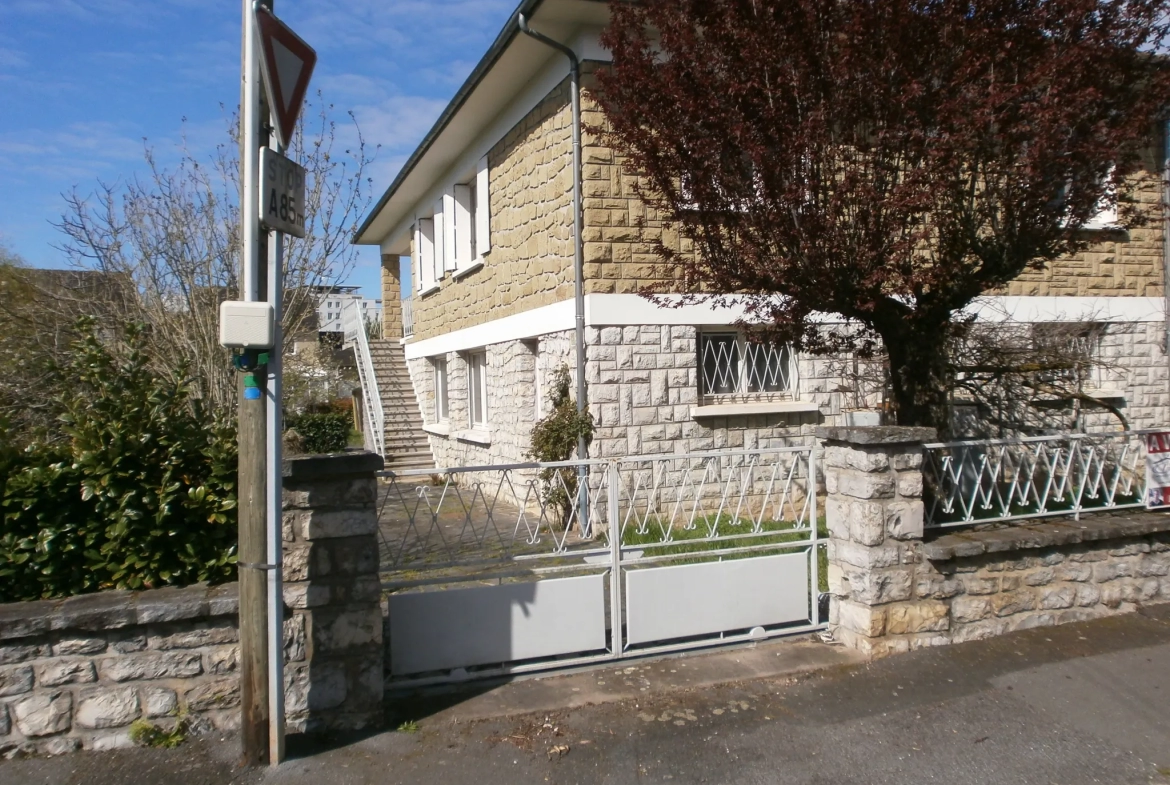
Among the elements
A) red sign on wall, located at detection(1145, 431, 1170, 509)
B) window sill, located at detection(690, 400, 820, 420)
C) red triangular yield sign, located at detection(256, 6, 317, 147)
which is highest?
red triangular yield sign, located at detection(256, 6, 317, 147)

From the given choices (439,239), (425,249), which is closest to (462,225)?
(439,239)

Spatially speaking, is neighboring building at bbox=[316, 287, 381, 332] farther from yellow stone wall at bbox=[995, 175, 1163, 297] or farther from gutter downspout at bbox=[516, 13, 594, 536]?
yellow stone wall at bbox=[995, 175, 1163, 297]

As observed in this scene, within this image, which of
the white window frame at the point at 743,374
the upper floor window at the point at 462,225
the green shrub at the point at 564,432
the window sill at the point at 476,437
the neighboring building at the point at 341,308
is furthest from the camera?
the neighboring building at the point at 341,308

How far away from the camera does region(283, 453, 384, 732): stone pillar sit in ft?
14.1

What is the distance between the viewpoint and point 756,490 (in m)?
9.38

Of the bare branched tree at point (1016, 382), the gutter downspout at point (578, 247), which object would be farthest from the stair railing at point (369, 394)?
the bare branched tree at point (1016, 382)

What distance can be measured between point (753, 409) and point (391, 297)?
1360cm

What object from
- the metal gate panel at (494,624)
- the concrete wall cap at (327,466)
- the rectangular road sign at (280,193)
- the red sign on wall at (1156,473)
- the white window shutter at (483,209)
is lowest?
the metal gate panel at (494,624)

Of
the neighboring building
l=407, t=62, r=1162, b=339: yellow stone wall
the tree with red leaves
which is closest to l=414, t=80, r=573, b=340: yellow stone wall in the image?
l=407, t=62, r=1162, b=339: yellow stone wall

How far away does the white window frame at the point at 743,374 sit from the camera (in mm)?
9852

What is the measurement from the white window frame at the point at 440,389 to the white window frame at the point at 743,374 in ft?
24.5

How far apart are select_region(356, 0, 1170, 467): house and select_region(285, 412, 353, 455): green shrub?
3605 millimetres

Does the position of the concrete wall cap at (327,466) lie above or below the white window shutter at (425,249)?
below

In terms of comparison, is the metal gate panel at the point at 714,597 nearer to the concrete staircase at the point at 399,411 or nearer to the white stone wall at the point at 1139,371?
the white stone wall at the point at 1139,371
